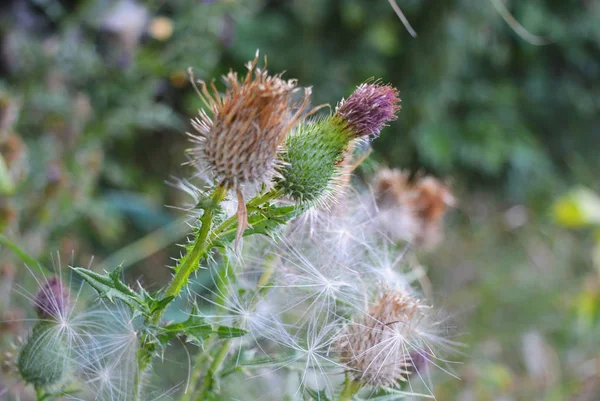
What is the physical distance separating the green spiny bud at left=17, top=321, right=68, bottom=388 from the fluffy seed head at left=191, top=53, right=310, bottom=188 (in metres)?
0.47

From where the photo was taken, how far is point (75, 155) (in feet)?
9.55

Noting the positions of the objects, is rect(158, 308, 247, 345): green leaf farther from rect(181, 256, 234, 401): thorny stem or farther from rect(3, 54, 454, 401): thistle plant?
rect(181, 256, 234, 401): thorny stem

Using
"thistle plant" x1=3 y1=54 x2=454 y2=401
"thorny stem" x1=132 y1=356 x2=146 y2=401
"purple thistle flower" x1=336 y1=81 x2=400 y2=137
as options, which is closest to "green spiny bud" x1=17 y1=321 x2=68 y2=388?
"thistle plant" x1=3 y1=54 x2=454 y2=401

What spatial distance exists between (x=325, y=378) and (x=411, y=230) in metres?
0.81

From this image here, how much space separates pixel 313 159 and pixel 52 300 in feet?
1.88

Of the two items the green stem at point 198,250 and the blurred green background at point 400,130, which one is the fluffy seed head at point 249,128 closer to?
the green stem at point 198,250

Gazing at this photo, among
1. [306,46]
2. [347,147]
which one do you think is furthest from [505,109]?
[347,147]

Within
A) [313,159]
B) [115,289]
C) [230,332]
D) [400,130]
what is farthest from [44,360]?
[400,130]

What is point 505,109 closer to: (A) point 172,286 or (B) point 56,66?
(B) point 56,66

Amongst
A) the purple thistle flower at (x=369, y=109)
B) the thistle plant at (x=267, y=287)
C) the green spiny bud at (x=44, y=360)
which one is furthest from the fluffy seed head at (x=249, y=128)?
the green spiny bud at (x=44, y=360)

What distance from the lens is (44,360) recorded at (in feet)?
3.84

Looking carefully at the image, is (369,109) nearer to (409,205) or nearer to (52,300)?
(52,300)

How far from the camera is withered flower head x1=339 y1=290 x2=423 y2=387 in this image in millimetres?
1155

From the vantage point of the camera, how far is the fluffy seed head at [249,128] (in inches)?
38.8
